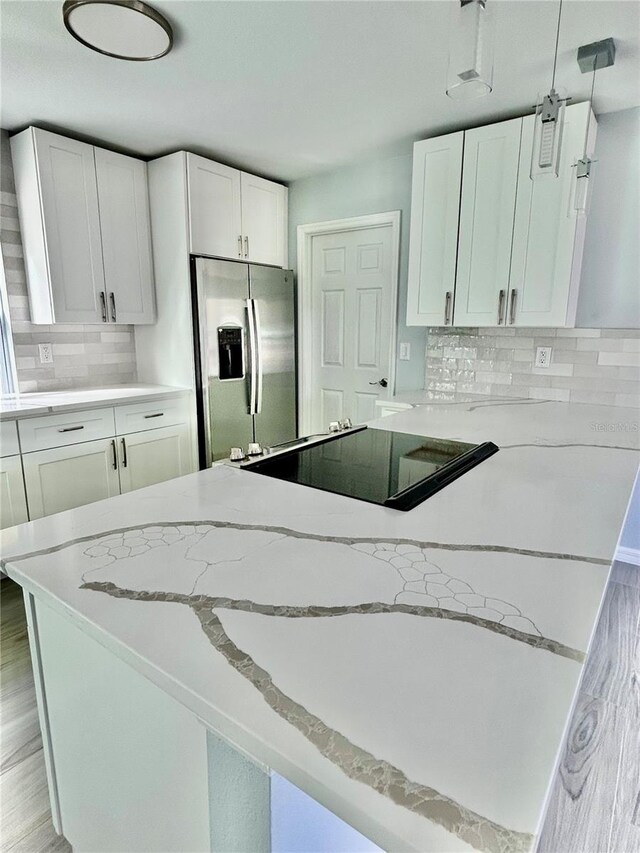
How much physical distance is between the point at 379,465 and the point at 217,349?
6.54ft

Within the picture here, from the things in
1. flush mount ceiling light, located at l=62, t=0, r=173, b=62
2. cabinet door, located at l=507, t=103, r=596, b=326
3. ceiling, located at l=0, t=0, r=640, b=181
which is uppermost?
ceiling, located at l=0, t=0, r=640, b=181

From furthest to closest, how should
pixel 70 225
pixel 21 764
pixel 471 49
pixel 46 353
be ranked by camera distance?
pixel 46 353
pixel 70 225
pixel 21 764
pixel 471 49

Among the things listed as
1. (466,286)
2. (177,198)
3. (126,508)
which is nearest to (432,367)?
(466,286)

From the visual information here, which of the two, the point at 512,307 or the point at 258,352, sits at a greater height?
the point at 512,307

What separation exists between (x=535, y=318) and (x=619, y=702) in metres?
1.67

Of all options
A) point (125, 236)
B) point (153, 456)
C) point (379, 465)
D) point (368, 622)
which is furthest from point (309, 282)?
point (368, 622)

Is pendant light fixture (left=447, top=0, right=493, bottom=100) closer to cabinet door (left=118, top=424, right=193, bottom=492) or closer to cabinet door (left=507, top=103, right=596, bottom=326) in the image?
cabinet door (left=507, top=103, right=596, bottom=326)

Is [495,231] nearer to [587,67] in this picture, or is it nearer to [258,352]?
[587,67]

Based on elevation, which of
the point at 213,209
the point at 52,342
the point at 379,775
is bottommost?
the point at 379,775

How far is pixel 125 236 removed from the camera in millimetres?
2943

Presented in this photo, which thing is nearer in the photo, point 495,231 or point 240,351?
point 495,231

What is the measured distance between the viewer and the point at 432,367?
3.00 m

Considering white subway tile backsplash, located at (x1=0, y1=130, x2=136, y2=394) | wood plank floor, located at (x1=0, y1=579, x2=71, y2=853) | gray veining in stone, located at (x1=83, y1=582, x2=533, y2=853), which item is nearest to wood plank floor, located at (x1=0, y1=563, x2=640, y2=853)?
wood plank floor, located at (x1=0, y1=579, x2=71, y2=853)

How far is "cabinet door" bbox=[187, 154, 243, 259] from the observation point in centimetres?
289
